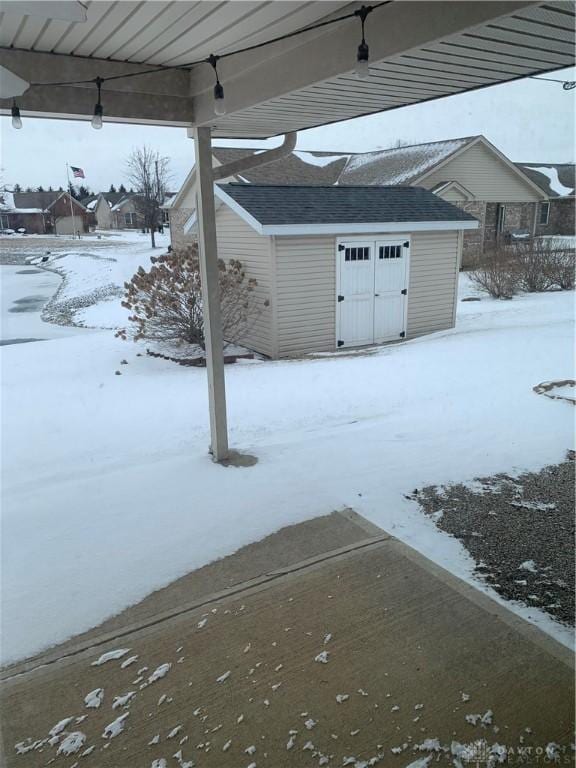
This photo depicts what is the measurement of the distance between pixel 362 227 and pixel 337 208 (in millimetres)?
602

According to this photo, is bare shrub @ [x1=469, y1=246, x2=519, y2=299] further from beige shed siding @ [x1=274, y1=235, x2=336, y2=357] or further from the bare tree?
the bare tree

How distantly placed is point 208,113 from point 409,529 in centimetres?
308

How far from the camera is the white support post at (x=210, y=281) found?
4.12 metres

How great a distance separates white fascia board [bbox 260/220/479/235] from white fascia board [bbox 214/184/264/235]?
0.30ft

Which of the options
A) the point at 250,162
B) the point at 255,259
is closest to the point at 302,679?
the point at 250,162

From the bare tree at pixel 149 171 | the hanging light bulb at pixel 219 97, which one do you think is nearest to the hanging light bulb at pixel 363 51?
the hanging light bulb at pixel 219 97

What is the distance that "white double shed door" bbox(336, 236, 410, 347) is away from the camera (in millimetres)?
10047

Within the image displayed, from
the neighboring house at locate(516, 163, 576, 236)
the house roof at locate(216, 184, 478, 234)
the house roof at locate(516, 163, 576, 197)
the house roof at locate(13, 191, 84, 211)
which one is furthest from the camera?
the house roof at locate(13, 191, 84, 211)

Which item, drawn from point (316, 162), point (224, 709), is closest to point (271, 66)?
point (224, 709)

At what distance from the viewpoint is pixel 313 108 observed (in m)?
3.78

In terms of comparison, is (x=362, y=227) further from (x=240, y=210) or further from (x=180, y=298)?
(x=180, y=298)

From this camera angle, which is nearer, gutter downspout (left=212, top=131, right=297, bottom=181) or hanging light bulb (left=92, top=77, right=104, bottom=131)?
hanging light bulb (left=92, top=77, right=104, bottom=131)

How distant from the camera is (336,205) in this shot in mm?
10109

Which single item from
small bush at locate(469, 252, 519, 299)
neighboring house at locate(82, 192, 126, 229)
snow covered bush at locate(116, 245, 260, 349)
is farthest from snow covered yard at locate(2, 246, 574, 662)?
neighboring house at locate(82, 192, 126, 229)
